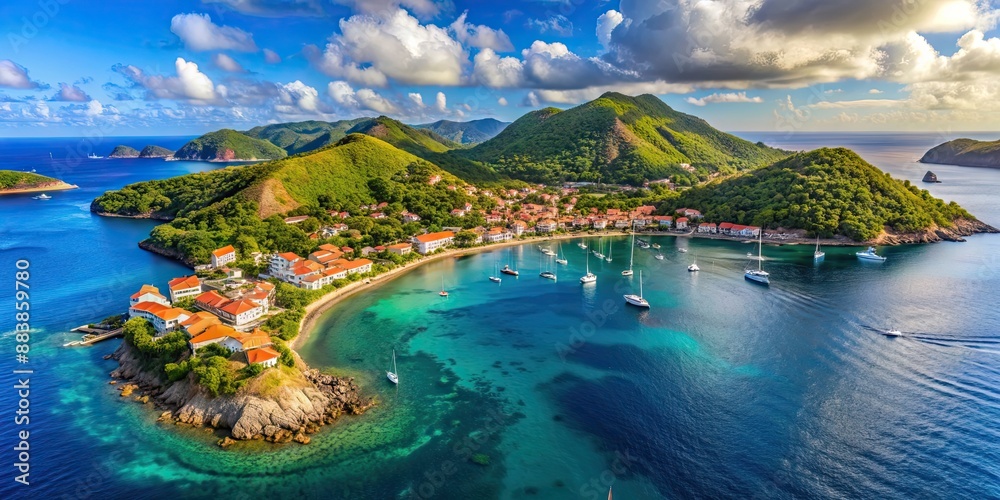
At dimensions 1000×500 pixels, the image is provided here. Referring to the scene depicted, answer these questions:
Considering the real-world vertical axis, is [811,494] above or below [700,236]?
below

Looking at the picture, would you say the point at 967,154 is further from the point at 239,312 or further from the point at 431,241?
the point at 239,312

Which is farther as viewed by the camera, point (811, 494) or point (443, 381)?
point (443, 381)

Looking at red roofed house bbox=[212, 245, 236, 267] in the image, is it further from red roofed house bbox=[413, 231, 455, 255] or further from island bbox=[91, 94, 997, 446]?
red roofed house bbox=[413, 231, 455, 255]

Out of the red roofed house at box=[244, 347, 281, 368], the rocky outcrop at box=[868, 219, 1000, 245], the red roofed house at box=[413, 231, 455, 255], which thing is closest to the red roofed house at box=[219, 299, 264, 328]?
the red roofed house at box=[244, 347, 281, 368]

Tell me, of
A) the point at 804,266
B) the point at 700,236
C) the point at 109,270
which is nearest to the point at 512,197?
the point at 700,236

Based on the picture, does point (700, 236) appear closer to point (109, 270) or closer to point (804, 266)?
point (804, 266)

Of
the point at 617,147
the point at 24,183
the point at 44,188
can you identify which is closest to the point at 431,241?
the point at 617,147
